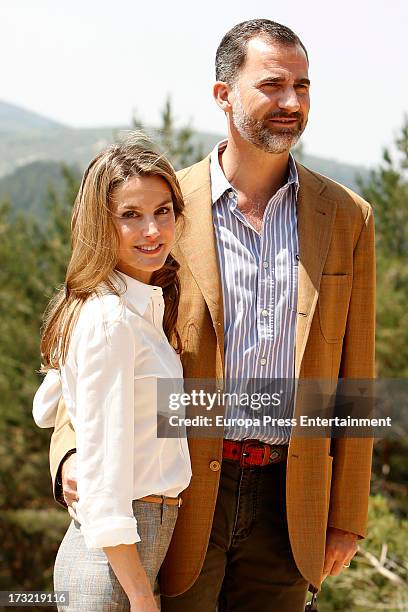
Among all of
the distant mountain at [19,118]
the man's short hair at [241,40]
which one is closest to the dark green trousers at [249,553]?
the man's short hair at [241,40]

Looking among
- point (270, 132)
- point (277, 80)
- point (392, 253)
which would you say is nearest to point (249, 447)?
point (270, 132)

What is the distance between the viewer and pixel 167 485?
203 centimetres

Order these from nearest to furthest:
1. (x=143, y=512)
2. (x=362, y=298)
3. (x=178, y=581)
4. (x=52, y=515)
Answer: (x=143, y=512)
(x=178, y=581)
(x=362, y=298)
(x=52, y=515)

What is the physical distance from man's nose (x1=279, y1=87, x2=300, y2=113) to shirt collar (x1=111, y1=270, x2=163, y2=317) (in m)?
0.67

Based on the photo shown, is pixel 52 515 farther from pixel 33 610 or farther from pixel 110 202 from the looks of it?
pixel 110 202

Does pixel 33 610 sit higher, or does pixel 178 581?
pixel 178 581

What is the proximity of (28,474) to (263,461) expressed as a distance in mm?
12866

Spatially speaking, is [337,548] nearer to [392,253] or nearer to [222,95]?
[222,95]

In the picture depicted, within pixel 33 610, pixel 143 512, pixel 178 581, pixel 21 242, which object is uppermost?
pixel 21 242

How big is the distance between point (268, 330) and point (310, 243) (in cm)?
27

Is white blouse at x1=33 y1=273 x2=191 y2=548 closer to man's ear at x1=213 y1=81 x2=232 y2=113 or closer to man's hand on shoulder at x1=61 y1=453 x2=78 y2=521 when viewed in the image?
man's hand on shoulder at x1=61 y1=453 x2=78 y2=521

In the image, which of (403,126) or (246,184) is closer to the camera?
(246,184)

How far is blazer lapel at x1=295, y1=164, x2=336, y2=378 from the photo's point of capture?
237cm

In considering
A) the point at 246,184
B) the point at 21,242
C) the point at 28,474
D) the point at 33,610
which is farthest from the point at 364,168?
the point at 246,184
